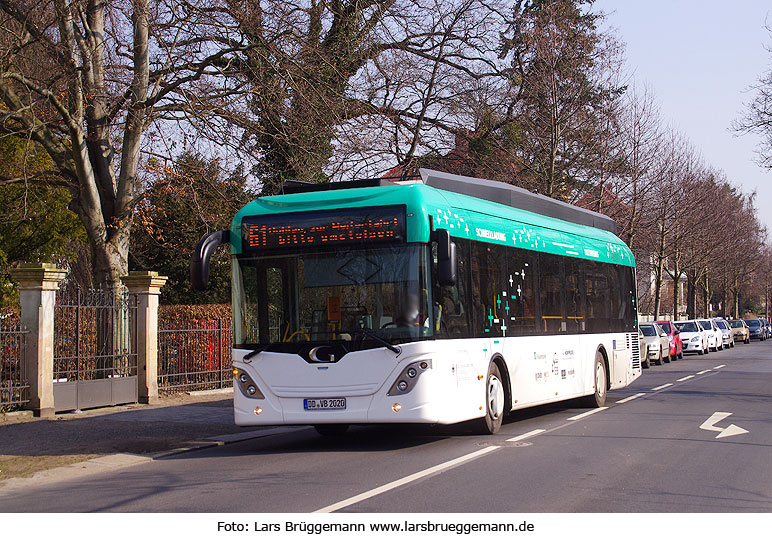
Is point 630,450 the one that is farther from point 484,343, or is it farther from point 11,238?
point 11,238

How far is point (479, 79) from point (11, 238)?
1612cm

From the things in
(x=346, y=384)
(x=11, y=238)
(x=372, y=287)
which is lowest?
(x=346, y=384)

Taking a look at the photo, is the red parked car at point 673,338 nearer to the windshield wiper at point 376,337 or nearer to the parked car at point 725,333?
the parked car at point 725,333

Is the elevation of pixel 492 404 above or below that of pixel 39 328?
below

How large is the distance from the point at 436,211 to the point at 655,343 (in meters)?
26.4

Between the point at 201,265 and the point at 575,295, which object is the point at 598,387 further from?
the point at 201,265

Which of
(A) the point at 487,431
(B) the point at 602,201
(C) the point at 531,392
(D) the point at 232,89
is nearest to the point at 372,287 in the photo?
(A) the point at 487,431

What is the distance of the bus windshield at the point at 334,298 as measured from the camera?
35.4 feet

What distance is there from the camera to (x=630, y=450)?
10.7m

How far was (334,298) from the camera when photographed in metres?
11.0

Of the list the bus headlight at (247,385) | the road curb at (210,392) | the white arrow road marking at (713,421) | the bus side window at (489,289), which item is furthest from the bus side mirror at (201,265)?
the road curb at (210,392)

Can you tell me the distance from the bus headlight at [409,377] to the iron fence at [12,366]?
7980 millimetres

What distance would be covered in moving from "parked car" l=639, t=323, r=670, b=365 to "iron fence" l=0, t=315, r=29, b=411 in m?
24.9

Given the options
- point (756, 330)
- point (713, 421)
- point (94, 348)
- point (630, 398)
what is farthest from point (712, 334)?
point (94, 348)
